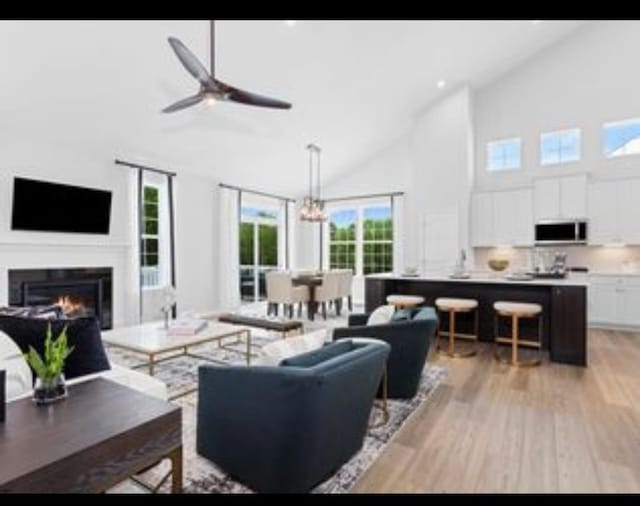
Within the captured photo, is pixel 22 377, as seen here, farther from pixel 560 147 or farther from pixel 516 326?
pixel 560 147

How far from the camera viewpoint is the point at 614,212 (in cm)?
614

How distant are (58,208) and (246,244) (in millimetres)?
4003

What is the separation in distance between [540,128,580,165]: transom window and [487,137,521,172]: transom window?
1.38 feet

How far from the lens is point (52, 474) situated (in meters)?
1.29

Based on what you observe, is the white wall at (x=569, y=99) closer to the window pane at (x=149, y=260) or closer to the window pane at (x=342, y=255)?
the window pane at (x=342, y=255)

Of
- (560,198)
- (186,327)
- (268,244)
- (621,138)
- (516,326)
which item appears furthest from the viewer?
(268,244)

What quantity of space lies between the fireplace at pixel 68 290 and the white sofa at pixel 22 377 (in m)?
2.44

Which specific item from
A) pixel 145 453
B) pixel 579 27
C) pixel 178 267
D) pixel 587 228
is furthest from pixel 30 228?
pixel 579 27

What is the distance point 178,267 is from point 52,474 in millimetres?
5851

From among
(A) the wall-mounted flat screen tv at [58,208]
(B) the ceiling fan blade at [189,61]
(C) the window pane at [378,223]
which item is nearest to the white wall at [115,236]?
(A) the wall-mounted flat screen tv at [58,208]

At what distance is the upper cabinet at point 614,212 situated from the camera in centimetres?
602

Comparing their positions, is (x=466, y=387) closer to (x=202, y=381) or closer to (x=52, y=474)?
(x=202, y=381)

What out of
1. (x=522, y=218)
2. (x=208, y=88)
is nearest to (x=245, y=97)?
(x=208, y=88)

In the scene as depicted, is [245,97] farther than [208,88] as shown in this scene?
Yes
